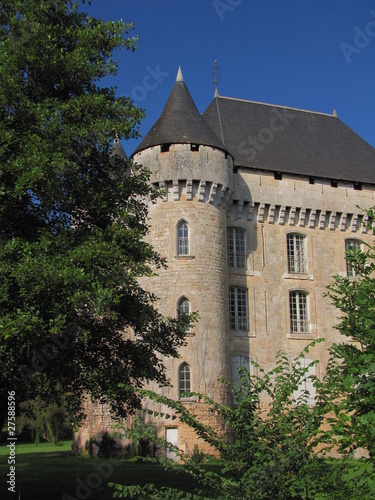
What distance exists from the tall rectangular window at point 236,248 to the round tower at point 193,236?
4.11 ft

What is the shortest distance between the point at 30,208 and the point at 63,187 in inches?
31.3

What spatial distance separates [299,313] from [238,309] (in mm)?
2862

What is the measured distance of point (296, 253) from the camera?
2534 centimetres

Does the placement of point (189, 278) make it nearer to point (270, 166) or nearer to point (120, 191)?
point (270, 166)

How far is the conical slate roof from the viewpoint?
22.3 m

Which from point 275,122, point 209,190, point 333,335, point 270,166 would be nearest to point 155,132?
point 209,190

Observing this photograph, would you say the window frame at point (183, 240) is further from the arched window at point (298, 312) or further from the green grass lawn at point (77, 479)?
the green grass lawn at point (77, 479)

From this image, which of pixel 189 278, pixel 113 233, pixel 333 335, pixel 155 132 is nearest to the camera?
pixel 113 233

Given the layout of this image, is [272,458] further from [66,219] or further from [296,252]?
[296,252]

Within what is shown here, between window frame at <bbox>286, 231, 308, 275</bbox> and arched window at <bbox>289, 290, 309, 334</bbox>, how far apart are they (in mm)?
973

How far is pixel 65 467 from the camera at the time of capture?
17469mm

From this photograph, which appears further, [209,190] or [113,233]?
[209,190]

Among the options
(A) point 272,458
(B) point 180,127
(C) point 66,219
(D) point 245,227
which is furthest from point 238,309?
(A) point 272,458

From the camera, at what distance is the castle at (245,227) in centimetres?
2133
